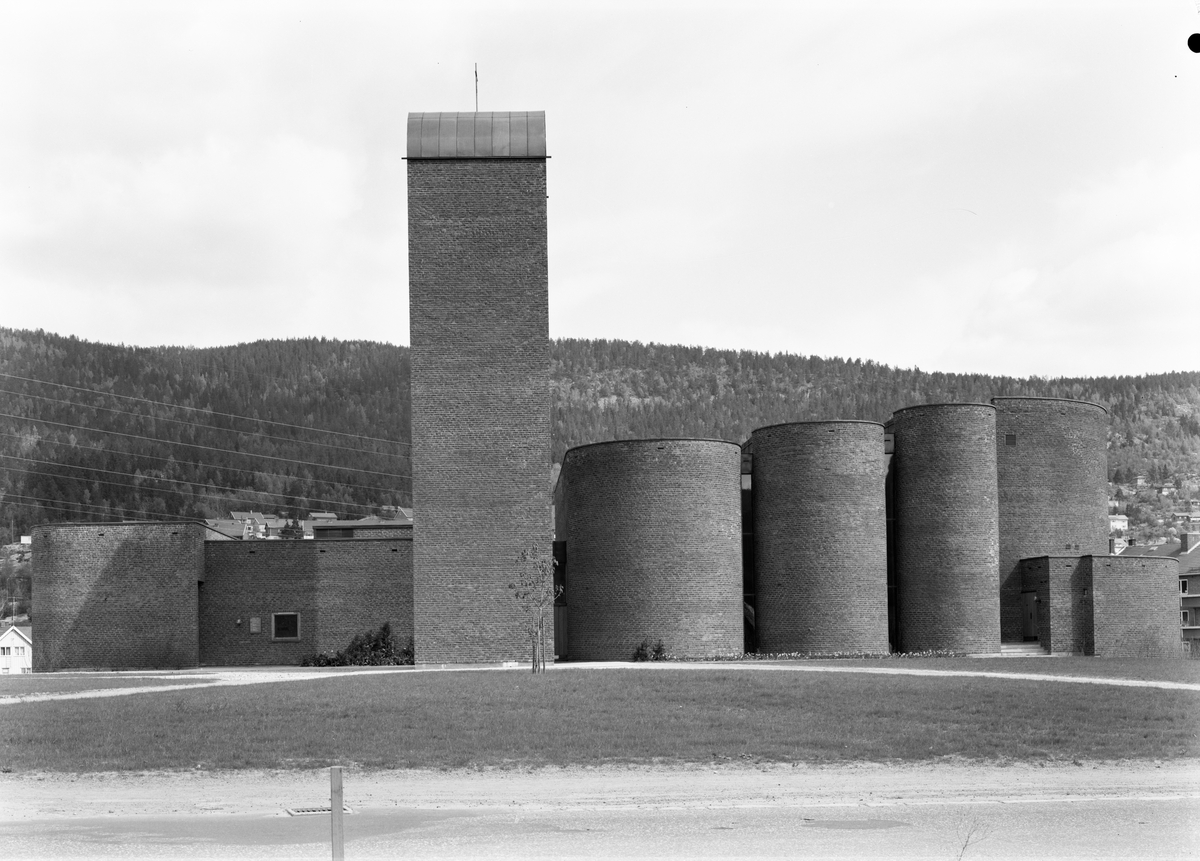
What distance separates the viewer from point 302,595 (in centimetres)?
5153

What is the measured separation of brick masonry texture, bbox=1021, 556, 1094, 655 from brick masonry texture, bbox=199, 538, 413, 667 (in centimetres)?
2444

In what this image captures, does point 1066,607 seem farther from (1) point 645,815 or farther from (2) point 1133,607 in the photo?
(1) point 645,815

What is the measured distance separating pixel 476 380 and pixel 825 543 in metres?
14.6

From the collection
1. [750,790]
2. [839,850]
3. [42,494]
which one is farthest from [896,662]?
[42,494]

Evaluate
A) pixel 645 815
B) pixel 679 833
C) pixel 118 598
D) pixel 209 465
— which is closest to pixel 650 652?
pixel 118 598

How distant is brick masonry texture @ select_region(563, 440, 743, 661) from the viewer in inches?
1976

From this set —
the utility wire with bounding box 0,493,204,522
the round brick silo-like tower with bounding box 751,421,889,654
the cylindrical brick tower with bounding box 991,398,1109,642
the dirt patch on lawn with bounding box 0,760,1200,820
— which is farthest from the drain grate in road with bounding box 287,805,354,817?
the utility wire with bounding box 0,493,204,522

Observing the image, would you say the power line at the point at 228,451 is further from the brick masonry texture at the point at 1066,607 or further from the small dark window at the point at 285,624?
the brick masonry texture at the point at 1066,607

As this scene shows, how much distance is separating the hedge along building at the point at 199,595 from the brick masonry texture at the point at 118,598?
0.04m

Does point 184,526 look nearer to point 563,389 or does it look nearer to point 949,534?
point 949,534

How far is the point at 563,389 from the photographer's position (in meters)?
190

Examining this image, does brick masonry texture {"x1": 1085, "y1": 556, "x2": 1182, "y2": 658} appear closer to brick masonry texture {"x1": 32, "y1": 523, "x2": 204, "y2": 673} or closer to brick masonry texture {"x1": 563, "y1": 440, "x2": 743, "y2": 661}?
brick masonry texture {"x1": 563, "y1": 440, "x2": 743, "y2": 661}

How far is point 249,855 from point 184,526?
39955 mm

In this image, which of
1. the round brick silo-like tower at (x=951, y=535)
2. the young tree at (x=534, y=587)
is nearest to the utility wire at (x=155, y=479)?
the young tree at (x=534, y=587)
